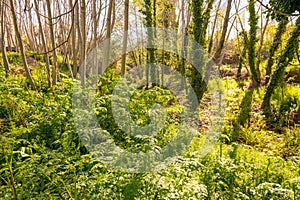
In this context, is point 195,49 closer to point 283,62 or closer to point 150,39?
point 283,62

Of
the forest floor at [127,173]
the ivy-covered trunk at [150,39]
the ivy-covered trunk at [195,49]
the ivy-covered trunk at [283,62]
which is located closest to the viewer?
the forest floor at [127,173]

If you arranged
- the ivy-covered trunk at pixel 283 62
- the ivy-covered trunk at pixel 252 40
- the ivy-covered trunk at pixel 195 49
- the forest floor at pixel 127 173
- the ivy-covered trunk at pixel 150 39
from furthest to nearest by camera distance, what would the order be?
1. the ivy-covered trunk at pixel 252 40
2. the ivy-covered trunk at pixel 150 39
3. the ivy-covered trunk at pixel 195 49
4. the ivy-covered trunk at pixel 283 62
5. the forest floor at pixel 127 173

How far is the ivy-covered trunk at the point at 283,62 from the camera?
4.84 meters

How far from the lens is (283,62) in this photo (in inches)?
198

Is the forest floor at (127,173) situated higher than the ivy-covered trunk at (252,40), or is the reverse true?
the ivy-covered trunk at (252,40)

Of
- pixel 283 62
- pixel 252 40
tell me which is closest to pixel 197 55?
pixel 283 62

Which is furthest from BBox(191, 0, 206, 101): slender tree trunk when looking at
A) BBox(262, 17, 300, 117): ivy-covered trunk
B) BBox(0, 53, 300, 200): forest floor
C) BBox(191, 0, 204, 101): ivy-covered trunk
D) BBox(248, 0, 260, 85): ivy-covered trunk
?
BBox(248, 0, 260, 85): ivy-covered trunk

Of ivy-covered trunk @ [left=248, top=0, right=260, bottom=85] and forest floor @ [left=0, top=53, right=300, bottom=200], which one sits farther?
ivy-covered trunk @ [left=248, top=0, right=260, bottom=85]

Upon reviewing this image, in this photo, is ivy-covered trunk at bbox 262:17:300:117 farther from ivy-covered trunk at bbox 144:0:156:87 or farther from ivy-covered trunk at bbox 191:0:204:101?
ivy-covered trunk at bbox 144:0:156:87

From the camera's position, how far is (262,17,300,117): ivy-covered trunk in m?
4.84

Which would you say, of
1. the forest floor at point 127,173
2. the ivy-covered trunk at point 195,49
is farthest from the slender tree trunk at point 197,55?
the forest floor at point 127,173

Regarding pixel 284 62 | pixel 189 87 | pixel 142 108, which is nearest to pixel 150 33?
pixel 189 87

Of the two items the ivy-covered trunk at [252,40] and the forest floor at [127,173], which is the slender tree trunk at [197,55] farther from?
the ivy-covered trunk at [252,40]

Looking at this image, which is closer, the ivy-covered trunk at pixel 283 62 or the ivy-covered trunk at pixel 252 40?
the ivy-covered trunk at pixel 283 62
